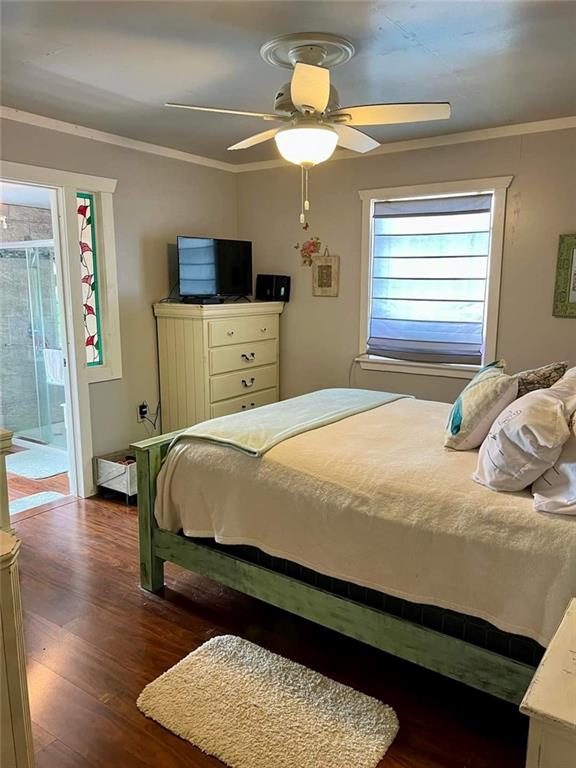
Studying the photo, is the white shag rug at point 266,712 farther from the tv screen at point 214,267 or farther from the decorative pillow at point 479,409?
the tv screen at point 214,267

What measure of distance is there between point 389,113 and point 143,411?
9.19 feet

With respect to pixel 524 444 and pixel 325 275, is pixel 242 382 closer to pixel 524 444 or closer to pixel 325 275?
pixel 325 275

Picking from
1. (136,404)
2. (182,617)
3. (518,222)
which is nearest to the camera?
(182,617)

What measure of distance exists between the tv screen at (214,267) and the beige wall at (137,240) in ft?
0.75

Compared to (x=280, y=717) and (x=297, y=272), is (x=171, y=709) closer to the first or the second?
(x=280, y=717)

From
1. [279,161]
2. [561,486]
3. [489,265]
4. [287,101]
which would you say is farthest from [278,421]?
[279,161]

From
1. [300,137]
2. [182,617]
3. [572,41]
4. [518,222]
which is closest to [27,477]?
[182,617]

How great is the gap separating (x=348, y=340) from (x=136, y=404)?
67.3 inches

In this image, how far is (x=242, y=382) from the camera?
14.3 feet

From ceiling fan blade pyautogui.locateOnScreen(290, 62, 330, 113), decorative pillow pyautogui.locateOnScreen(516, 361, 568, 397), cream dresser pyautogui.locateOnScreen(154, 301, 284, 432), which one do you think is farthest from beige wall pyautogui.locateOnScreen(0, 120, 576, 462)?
ceiling fan blade pyautogui.locateOnScreen(290, 62, 330, 113)

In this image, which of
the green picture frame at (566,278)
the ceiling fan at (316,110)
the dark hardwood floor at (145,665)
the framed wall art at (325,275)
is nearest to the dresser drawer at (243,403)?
the framed wall art at (325,275)

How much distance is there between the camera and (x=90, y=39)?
7.39ft

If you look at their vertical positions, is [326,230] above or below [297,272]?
above

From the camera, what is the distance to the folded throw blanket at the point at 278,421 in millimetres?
2354
